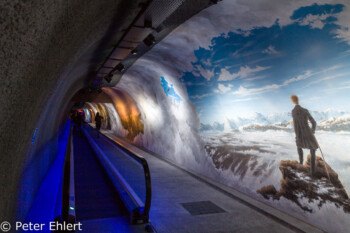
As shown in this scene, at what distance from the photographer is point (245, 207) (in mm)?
5195

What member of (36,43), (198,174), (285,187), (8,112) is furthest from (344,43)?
(198,174)

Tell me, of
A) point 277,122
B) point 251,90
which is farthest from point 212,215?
point 251,90

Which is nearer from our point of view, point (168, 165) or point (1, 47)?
point (1, 47)

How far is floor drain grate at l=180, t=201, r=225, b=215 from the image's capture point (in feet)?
16.3

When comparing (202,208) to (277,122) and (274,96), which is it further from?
(274,96)

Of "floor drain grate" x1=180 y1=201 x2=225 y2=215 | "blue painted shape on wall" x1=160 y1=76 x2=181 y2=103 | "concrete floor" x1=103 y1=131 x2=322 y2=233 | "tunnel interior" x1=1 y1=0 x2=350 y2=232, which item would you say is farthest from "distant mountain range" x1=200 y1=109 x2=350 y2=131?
"floor drain grate" x1=180 y1=201 x2=225 y2=215

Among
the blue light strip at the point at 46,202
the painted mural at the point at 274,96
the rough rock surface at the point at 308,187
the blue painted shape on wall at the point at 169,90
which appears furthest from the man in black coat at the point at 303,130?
the blue painted shape on wall at the point at 169,90

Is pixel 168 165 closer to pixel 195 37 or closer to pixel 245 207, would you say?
pixel 245 207

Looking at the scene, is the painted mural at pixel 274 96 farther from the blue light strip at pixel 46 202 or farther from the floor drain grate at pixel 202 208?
the blue light strip at pixel 46 202

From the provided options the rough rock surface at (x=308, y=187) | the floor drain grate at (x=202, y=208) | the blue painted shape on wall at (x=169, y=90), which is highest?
the blue painted shape on wall at (x=169, y=90)

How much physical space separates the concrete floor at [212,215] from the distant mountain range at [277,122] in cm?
152

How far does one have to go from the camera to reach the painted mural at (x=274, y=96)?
145 inches

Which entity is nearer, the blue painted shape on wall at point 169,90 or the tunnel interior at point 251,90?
the tunnel interior at point 251,90

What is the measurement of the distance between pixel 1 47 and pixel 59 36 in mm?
849
